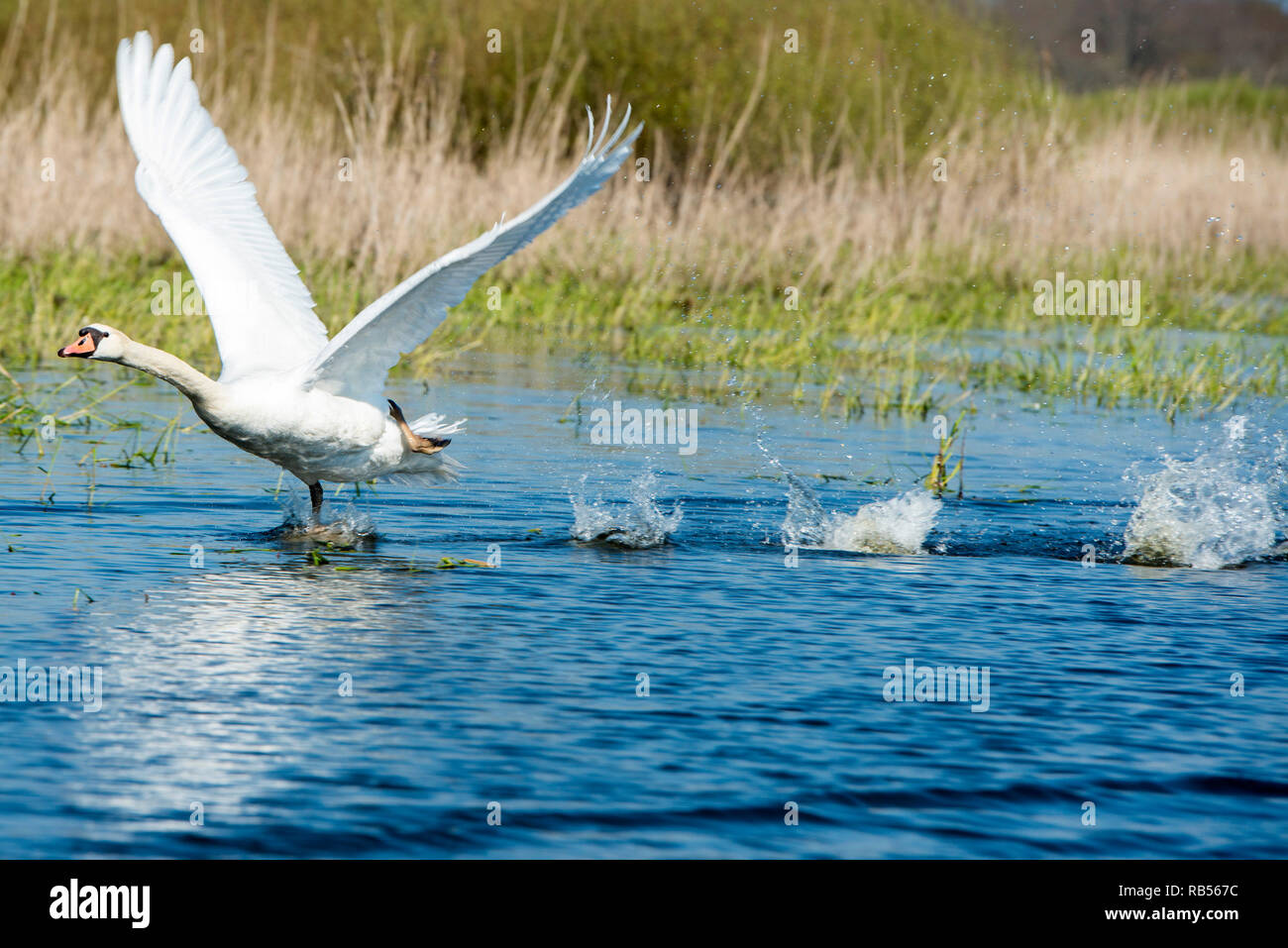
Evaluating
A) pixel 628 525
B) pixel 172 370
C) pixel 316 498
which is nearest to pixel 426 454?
pixel 316 498

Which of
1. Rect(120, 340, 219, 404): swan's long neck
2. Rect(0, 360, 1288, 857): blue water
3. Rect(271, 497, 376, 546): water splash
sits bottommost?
Rect(0, 360, 1288, 857): blue water

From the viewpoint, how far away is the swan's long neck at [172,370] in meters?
7.34

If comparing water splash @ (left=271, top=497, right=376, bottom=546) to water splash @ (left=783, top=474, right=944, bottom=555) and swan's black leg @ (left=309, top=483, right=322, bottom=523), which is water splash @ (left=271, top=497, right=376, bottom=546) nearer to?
swan's black leg @ (left=309, top=483, right=322, bottom=523)

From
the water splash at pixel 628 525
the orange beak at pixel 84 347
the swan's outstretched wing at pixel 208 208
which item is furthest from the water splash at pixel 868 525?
the orange beak at pixel 84 347

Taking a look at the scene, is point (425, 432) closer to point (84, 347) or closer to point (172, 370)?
point (172, 370)

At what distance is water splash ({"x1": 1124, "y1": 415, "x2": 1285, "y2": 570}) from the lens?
26.4 ft

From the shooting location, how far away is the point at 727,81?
76.9 feet

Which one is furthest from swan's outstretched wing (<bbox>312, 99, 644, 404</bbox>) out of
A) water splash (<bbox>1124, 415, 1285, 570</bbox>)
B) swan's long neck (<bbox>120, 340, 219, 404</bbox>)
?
water splash (<bbox>1124, 415, 1285, 570</bbox>)

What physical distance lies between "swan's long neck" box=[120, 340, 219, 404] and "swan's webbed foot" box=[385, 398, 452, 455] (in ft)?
3.19

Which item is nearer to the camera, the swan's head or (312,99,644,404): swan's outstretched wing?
(312,99,644,404): swan's outstretched wing

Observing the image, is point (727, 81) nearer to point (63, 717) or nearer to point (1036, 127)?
point (1036, 127)

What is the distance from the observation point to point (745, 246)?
56.3 ft

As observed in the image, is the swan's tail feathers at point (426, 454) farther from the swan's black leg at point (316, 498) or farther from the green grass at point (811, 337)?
the green grass at point (811, 337)

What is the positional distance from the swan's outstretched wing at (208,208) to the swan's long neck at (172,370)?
607mm
